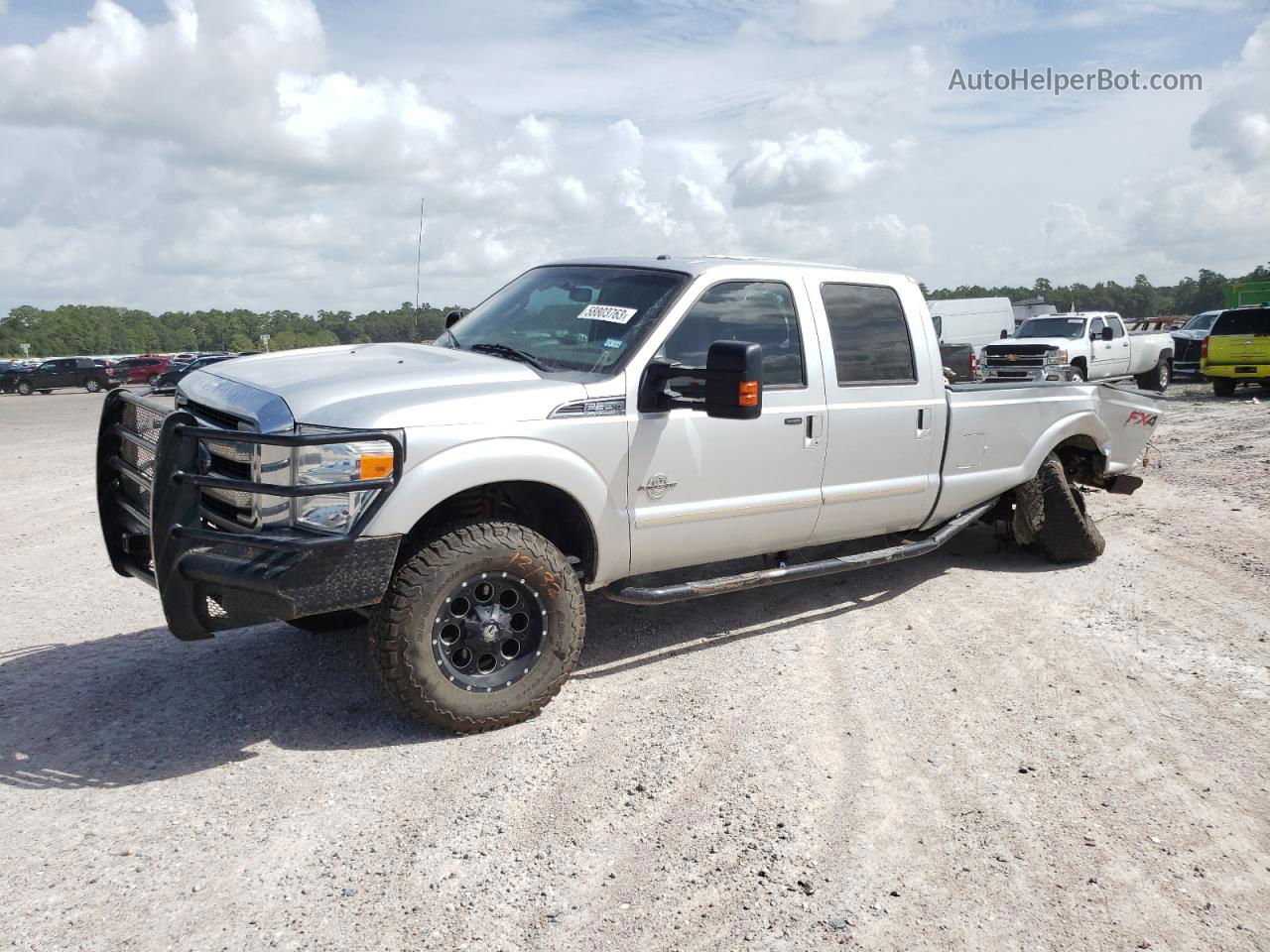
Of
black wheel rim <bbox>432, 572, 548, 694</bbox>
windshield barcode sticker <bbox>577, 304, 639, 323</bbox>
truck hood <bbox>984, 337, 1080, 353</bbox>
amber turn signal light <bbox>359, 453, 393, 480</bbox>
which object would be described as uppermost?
truck hood <bbox>984, 337, 1080, 353</bbox>

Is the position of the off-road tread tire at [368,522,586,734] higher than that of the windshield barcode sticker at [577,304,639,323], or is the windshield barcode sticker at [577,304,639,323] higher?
the windshield barcode sticker at [577,304,639,323]

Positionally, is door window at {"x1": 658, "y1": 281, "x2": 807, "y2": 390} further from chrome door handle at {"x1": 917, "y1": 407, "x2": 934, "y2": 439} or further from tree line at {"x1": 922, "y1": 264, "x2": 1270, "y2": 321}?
tree line at {"x1": 922, "y1": 264, "x2": 1270, "y2": 321}

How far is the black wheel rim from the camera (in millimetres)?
4070

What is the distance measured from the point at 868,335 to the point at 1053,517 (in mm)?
2262

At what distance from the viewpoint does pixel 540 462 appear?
4.20m

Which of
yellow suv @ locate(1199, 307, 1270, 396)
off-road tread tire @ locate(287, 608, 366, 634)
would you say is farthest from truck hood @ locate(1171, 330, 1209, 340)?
off-road tread tire @ locate(287, 608, 366, 634)

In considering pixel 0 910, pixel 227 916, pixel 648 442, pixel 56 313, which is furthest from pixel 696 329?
pixel 56 313

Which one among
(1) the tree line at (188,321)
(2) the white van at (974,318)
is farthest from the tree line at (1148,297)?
(2) the white van at (974,318)

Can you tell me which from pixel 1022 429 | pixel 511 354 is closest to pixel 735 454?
pixel 511 354

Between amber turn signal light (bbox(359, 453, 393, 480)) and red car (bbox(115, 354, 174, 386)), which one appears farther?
red car (bbox(115, 354, 174, 386))

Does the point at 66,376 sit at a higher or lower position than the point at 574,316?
lower

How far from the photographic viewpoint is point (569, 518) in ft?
15.1

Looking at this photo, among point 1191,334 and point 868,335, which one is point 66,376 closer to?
point 1191,334

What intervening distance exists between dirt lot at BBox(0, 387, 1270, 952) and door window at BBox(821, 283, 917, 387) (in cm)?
142
